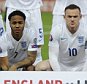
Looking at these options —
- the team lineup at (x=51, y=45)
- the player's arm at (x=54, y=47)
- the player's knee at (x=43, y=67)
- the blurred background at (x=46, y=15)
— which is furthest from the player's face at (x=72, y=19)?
the blurred background at (x=46, y=15)

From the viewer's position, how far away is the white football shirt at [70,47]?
5.77 metres

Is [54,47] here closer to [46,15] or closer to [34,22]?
[34,22]

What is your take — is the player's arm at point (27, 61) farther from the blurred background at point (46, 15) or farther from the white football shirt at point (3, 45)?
the blurred background at point (46, 15)

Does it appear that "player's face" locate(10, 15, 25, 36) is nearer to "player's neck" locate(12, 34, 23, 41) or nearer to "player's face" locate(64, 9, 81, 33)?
"player's neck" locate(12, 34, 23, 41)

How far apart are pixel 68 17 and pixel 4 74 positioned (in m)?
1.42

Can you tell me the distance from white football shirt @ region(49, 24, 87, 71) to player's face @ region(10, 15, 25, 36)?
0.35m

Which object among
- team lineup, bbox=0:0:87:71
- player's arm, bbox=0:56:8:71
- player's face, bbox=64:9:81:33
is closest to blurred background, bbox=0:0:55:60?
team lineup, bbox=0:0:87:71

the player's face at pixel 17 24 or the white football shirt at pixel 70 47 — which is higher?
the player's face at pixel 17 24

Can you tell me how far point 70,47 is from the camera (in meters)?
5.80

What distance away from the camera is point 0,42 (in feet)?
18.4

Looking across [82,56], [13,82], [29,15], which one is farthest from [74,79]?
[29,15]

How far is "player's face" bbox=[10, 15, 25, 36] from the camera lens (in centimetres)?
582

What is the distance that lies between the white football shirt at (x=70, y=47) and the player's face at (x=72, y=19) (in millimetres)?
75

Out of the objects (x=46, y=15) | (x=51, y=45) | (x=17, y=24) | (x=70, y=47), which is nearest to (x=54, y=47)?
(x=51, y=45)
